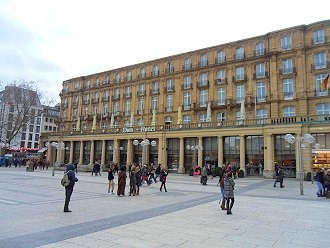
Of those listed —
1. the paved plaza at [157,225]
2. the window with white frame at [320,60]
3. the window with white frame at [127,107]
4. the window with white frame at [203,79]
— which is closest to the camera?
the paved plaza at [157,225]

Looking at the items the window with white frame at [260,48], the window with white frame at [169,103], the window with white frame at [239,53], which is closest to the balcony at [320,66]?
the window with white frame at [260,48]

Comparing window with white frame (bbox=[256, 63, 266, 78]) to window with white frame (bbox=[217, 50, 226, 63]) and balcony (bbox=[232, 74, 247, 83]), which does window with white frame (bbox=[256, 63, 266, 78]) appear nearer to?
balcony (bbox=[232, 74, 247, 83])

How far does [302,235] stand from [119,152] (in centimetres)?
4489

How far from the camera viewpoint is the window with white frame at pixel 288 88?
4103cm

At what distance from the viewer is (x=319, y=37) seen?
39500mm

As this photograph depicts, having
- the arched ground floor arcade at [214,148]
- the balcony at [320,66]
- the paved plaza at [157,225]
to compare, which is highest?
the balcony at [320,66]

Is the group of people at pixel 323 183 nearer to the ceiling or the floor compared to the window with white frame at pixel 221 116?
nearer to the floor

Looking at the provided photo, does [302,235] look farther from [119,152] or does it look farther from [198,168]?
[119,152]

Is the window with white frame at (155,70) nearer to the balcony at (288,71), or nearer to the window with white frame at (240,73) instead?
the window with white frame at (240,73)

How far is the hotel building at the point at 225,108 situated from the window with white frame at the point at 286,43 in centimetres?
14

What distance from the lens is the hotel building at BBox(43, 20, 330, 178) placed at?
35656 millimetres

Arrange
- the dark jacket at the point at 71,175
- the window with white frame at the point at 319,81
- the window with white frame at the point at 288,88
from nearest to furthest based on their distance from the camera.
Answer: the dark jacket at the point at 71,175 < the window with white frame at the point at 319,81 < the window with white frame at the point at 288,88

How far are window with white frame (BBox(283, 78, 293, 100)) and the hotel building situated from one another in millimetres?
136

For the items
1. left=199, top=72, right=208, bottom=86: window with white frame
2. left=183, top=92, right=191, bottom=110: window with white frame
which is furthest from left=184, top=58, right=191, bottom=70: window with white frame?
left=183, top=92, right=191, bottom=110: window with white frame
